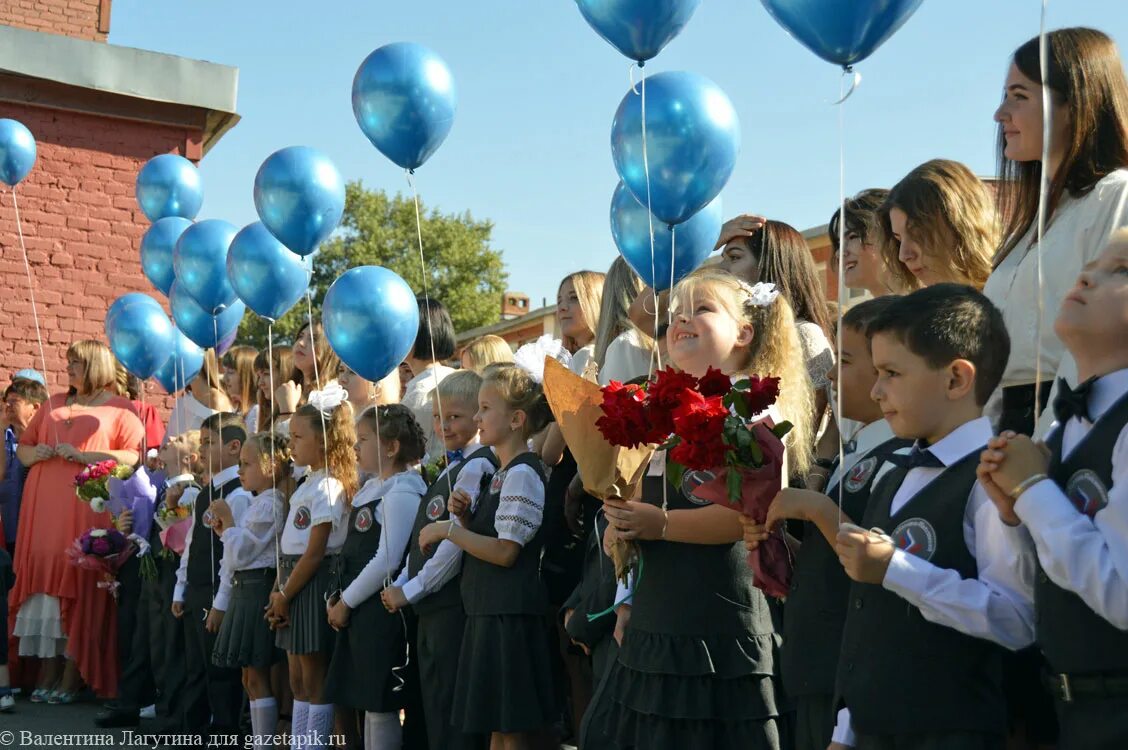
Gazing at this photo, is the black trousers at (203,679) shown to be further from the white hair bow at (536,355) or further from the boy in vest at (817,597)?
the boy in vest at (817,597)

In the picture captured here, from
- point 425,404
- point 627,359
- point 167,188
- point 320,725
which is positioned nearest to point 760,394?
point 627,359

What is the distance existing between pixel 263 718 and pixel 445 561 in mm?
1844

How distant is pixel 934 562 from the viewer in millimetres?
2494

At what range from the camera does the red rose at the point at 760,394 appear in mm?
2951

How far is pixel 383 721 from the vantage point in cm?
525

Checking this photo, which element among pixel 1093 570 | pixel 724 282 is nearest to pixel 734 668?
pixel 724 282

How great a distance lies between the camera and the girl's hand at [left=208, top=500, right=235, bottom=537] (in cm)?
632

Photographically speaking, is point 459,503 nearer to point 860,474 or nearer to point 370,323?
point 370,323

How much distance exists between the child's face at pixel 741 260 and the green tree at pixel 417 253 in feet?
128

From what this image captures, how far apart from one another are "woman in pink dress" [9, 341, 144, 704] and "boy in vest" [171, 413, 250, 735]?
160 cm

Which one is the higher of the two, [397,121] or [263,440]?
[397,121]

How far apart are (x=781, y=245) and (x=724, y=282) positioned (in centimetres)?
101

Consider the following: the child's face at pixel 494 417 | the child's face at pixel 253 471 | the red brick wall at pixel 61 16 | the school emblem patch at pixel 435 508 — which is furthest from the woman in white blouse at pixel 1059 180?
the red brick wall at pixel 61 16

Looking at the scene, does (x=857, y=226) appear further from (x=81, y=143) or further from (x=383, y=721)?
(x=81, y=143)
